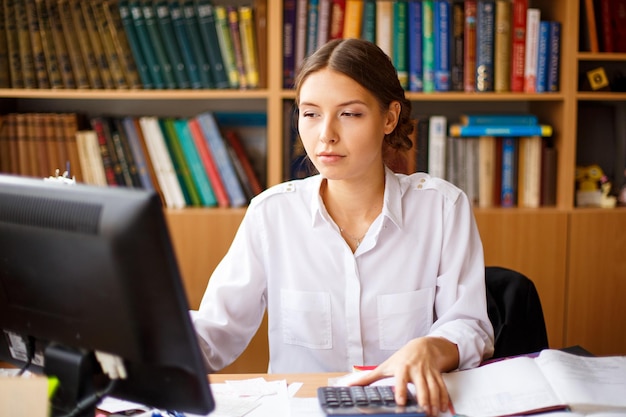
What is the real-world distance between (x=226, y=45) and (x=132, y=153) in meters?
0.52

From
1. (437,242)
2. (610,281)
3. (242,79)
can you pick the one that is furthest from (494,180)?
(437,242)

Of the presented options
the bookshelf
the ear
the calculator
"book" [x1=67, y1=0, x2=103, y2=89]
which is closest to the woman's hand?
the calculator

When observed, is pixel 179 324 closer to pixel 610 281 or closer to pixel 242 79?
pixel 242 79

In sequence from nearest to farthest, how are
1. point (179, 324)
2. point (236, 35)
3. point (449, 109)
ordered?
point (179, 324) < point (236, 35) < point (449, 109)

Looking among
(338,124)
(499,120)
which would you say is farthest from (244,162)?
(338,124)

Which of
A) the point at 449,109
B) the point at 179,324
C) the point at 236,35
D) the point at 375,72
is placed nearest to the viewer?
the point at 179,324

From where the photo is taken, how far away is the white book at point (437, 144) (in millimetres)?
2730

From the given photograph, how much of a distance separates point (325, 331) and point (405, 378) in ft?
1.55

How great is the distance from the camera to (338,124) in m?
1.54

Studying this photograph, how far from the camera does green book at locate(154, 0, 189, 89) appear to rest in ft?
8.73

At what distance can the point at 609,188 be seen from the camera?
9.16 ft

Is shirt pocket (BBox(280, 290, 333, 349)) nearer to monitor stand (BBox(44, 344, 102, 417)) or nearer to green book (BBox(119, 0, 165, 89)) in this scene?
monitor stand (BBox(44, 344, 102, 417))

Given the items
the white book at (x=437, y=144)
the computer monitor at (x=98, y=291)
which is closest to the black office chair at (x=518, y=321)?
the computer monitor at (x=98, y=291)

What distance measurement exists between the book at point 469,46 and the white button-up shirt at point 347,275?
3.77ft
